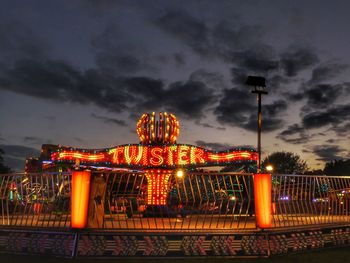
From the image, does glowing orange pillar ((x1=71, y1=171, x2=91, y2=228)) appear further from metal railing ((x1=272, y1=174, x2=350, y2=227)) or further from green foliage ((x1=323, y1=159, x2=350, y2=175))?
green foliage ((x1=323, y1=159, x2=350, y2=175))

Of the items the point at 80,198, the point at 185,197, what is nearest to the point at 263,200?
the point at 185,197

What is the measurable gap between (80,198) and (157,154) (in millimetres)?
13912

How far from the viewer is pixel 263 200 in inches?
458

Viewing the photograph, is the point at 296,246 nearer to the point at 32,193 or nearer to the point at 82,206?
the point at 82,206

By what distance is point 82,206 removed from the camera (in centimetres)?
1100

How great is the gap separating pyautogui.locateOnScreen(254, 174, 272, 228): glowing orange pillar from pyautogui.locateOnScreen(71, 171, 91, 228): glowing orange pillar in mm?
4721

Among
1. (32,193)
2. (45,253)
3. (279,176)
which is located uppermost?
(279,176)

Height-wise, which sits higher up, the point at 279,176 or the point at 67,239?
the point at 279,176

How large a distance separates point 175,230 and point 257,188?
8.80 ft

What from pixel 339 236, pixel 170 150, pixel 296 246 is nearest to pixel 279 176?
pixel 296 246

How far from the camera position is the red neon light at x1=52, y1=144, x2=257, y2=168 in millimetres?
24672

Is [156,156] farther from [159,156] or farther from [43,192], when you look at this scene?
[43,192]

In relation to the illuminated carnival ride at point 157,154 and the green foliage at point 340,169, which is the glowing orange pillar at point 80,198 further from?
the green foliage at point 340,169

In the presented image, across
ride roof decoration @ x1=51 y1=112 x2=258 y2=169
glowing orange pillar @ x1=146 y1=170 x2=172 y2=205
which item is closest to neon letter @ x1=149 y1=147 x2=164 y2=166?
ride roof decoration @ x1=51 y1=112 x2=258 y2=169
